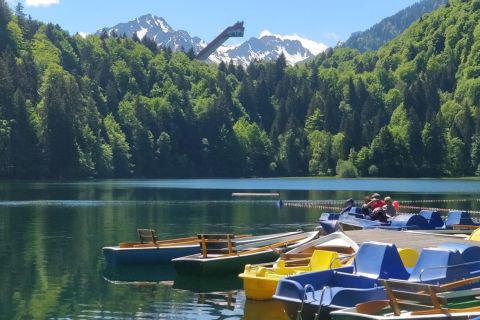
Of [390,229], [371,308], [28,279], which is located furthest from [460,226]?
[371,308]

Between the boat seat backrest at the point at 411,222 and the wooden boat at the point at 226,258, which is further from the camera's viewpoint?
the boat seat backrest at the point at 411,222

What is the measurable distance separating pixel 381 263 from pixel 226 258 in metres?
12.4

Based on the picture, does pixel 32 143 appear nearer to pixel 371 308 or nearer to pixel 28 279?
pixel 28 279

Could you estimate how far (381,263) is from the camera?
27.4 meters

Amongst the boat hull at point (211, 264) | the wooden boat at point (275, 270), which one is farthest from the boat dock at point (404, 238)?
the boat hull at point (211, 264)

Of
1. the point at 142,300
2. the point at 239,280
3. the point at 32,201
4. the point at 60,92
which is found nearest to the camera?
the point at 142,300

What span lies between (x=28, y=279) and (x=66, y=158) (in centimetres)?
15290

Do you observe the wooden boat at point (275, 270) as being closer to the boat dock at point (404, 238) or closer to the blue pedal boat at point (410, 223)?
the boat dock at point (404, 238)

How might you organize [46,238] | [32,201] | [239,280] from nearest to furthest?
1. [239,280]
2. [46,238]
3. [32,201]

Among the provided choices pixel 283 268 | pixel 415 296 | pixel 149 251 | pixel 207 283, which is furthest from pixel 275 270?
pixel 149 251

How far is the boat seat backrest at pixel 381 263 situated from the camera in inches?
1077

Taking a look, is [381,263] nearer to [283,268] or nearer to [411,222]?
[283,268]

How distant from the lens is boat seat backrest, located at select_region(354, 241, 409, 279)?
89.7 ft

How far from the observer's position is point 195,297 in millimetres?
34750
